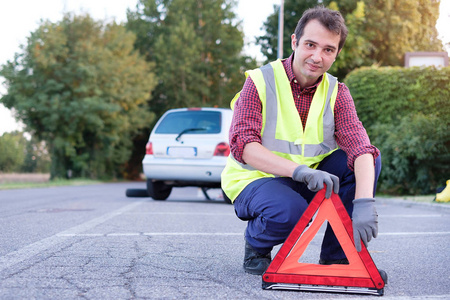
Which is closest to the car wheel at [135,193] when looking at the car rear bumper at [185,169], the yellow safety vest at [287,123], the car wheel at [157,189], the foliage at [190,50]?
the car wheel at [157,189]

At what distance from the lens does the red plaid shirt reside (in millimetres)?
3619

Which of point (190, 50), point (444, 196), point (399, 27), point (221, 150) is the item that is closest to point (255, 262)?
point (221, 150)

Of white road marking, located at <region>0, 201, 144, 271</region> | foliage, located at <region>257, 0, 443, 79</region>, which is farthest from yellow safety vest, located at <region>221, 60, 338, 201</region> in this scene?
foliage, located at <region>257, 0, 443, 79</region>

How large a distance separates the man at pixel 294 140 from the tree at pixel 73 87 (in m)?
26.0

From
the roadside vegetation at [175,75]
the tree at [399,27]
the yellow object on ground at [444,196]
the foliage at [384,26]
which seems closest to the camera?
the yellow object on ground at [444,196]

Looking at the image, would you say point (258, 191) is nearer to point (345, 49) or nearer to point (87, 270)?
point (87, 270)

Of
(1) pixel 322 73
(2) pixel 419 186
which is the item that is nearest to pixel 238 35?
(2) pixel 419 186

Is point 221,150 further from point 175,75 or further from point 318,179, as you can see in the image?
point 175,75

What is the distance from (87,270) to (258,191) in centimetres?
117

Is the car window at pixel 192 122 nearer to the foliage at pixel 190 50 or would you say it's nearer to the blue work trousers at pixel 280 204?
the blue work trousers at pixel 280 204

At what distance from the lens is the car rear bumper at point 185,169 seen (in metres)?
10.5

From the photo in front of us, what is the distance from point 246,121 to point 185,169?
7.09 metres

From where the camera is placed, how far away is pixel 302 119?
384cm

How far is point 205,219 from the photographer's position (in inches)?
301
